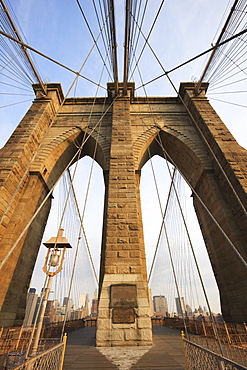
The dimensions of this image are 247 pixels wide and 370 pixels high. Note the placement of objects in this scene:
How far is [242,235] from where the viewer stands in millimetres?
7520

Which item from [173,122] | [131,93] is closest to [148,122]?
[173,122]

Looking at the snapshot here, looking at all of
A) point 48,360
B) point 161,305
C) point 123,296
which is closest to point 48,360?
point 48,360

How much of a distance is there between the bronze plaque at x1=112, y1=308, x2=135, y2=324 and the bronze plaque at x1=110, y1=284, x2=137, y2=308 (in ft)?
0.28

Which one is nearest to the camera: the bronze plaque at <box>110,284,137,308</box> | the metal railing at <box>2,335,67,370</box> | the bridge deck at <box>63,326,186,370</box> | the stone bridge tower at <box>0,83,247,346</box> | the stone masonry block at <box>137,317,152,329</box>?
the metal railing at <box>2,335,67,370</box>

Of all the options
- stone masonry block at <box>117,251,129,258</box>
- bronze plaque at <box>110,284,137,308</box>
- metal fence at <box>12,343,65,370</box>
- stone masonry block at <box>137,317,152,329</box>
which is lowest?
metal fence at <box>12,343,65,370</box>

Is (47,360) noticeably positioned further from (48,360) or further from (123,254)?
(123,254)

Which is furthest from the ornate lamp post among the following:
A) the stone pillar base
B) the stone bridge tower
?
the stone pillar base

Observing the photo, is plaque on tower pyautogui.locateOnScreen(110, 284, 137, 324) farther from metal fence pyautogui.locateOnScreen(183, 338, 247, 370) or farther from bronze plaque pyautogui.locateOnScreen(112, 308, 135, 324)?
metal fence pyautogui.locateOnScreen(183, 338, 247, 370)

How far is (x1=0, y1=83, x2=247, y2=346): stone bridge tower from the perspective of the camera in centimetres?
525

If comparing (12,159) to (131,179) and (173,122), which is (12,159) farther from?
(173,122)

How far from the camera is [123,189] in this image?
23.9 ft

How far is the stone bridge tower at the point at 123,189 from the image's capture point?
17.2 ft

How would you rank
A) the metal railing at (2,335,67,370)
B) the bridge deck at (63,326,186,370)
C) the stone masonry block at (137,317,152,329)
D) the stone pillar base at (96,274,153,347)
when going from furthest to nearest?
the stone masonry block at (137,317,152,329) → the stone pillar base at (96,274,153,347) → the bridge deck at (63,326,186,370) → the metal railing at (2,335,67,370)

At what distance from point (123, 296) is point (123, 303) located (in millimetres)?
155
